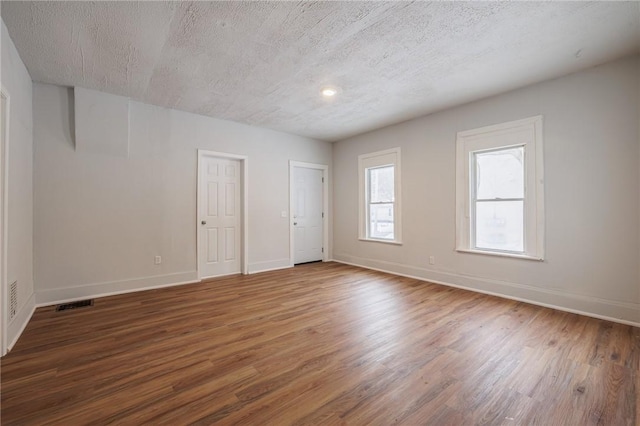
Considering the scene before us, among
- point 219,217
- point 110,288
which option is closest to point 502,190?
point 219,217

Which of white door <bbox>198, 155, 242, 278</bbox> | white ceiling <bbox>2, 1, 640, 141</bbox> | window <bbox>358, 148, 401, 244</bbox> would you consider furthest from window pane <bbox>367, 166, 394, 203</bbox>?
white door <bbox>198, 155, 242, 278</bbox>

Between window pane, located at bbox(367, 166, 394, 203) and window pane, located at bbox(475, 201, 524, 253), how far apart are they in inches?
62.4

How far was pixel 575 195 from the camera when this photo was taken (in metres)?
3.09

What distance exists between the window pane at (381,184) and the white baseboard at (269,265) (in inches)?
83.1

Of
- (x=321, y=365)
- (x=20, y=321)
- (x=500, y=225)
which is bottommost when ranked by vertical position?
(x=321, y=365)

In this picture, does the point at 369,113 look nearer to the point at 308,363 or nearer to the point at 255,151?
the point at 255,151

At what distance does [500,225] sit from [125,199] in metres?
5.20

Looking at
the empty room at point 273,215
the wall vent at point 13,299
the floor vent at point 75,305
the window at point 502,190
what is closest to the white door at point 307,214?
the empty room at point 273,215

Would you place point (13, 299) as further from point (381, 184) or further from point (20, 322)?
point (381, 184)

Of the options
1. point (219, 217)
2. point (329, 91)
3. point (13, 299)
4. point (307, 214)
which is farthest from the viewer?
point (307, 214)

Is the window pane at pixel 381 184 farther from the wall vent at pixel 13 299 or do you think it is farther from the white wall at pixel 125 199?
the wall vent at pixel 13 299

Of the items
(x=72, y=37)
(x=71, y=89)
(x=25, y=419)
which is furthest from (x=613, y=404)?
(x=71, y=89)

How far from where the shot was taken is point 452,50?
266cm

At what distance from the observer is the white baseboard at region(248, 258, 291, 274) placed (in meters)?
5.05
